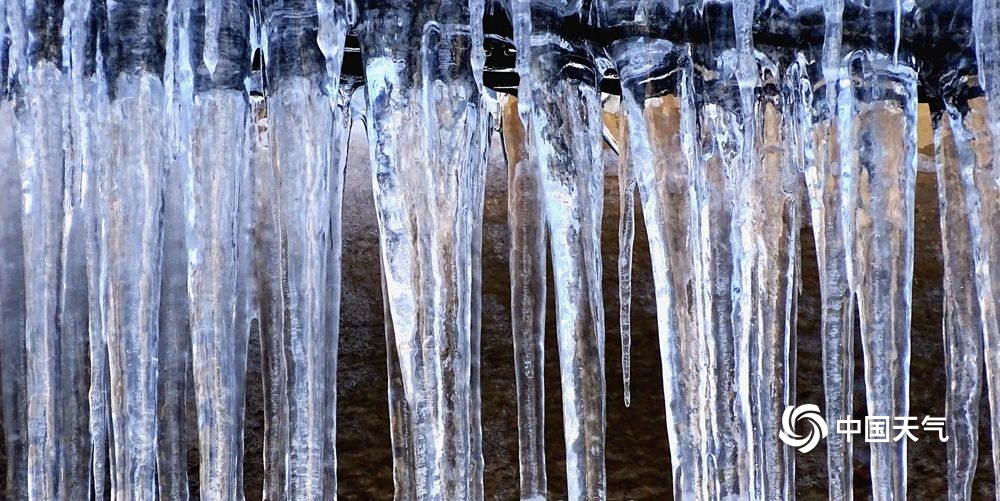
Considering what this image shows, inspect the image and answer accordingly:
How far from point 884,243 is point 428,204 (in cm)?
59

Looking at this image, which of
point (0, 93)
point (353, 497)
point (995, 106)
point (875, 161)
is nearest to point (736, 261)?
point (875, 161)

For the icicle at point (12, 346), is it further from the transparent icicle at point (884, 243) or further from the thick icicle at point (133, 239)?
the transparent icicle at point (884, 243)

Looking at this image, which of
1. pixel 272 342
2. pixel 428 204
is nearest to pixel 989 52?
pixel 428 204

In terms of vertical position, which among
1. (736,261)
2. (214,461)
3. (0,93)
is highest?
(0,93)

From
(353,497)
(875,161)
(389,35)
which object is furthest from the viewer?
(353,497)

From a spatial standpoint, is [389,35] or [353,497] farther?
[353,497]

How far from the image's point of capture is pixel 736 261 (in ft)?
4.70

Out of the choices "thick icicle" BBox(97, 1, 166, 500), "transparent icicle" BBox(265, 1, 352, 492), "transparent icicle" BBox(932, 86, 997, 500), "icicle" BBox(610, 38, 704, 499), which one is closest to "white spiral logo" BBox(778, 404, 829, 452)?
"transparent icicle" BBox(932, 86, 997, 500)

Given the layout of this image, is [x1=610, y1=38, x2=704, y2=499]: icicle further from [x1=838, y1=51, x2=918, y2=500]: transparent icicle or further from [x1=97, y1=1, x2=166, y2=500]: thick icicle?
[x1=97, y1=1, x2=166, y2=500]: thick icicle

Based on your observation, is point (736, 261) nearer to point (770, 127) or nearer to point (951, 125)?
point (770, 127)

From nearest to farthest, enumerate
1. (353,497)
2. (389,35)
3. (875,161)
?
(389,35) < (875,161) < (353,497)

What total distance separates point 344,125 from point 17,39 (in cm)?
40

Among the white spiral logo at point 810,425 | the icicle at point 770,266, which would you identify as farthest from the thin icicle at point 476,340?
the white spiral logo at point 810,425

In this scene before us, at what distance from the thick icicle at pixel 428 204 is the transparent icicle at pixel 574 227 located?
0.32 feet
